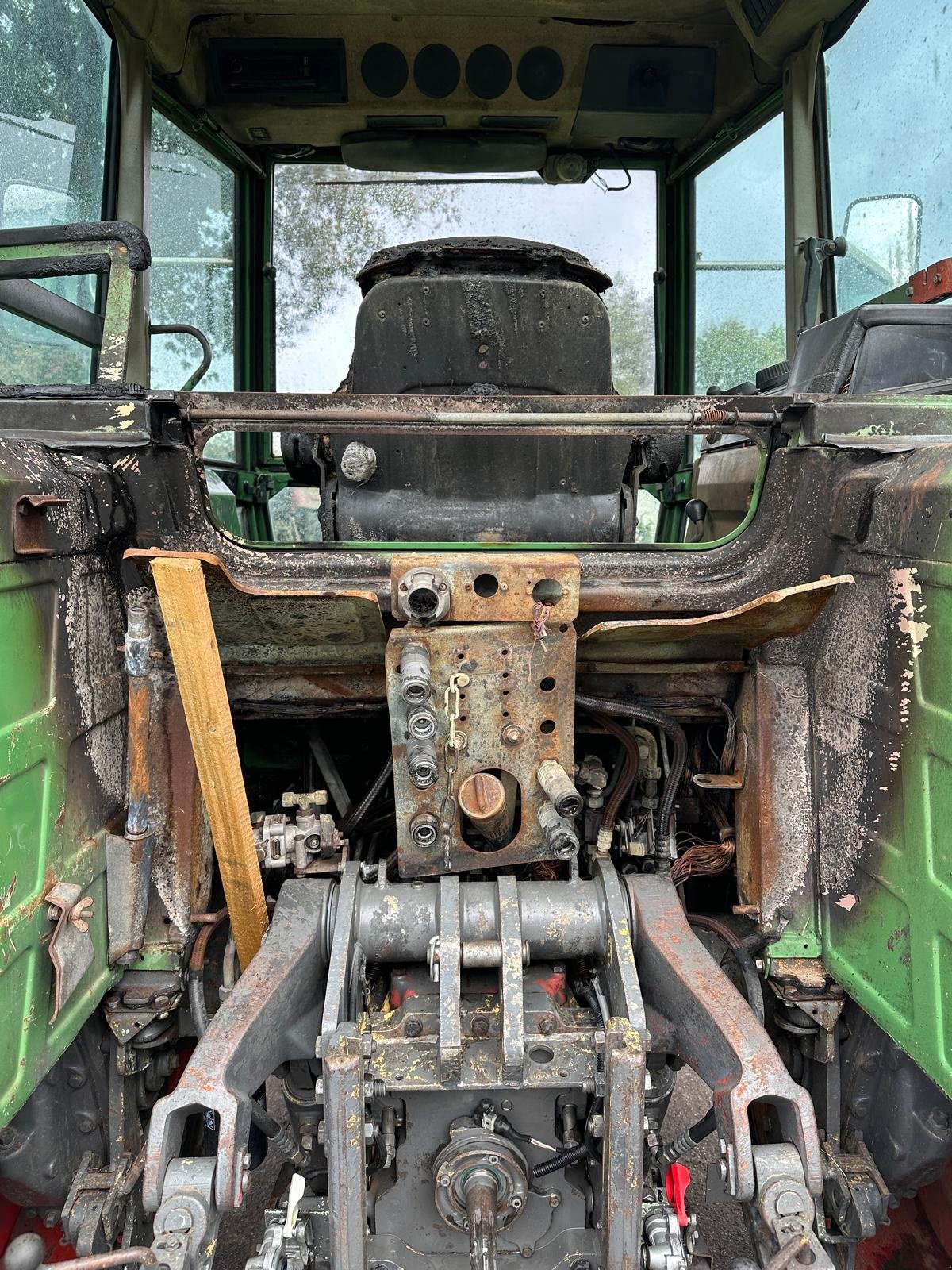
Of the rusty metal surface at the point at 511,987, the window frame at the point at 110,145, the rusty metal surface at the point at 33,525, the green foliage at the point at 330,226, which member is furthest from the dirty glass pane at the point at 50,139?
the rusty metal surface at the point at 511,987

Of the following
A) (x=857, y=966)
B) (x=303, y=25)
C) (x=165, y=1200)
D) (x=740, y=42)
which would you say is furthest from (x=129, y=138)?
(x=857, y=966)

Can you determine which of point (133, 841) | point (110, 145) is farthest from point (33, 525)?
point (110, 145)

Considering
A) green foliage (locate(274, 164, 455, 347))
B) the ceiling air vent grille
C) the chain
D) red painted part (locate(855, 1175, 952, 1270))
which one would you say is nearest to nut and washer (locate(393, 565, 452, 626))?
the chain

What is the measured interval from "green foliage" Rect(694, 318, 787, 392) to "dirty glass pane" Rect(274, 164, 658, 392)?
19 centimetres

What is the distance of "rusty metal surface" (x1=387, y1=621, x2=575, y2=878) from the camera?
1753mm

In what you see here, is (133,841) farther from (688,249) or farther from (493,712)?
(688,249)

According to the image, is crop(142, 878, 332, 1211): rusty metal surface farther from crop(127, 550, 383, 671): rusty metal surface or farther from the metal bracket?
crop(127, 550, 383, 671): rusty metal surface

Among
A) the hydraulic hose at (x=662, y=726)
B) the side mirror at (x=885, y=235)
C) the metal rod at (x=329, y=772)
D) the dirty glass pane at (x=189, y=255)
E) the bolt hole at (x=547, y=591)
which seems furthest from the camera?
the dirty glass pane at (x=189, y=255)

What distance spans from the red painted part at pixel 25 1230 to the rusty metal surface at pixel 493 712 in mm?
1087

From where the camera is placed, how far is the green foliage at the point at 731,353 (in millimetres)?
3090

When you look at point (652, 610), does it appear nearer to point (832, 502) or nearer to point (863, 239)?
point (832, 502)

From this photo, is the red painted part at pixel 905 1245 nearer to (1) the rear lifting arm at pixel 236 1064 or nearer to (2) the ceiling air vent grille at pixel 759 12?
(1) the rear lifting arm at pixel 236 1064

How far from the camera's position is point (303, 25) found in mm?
3072

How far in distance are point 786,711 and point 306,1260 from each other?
55.0 inches
